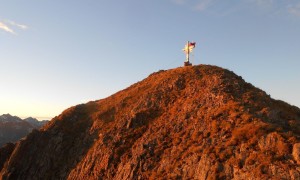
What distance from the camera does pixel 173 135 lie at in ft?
138

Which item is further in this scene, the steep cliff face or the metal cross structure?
the metal cross structure

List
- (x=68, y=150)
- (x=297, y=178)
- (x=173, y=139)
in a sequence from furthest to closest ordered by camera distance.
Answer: (x=68, y=150), (x=173, y=139), (x=297, y=178)

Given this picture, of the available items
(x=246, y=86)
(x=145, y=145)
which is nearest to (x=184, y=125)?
(x=145, y=145)

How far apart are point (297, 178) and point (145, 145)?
63.2 feet

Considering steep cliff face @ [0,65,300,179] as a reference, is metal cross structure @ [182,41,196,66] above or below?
above

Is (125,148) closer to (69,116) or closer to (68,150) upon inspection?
(68,150)

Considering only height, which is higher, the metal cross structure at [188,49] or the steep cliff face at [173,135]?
the metal cross structure at [188,49]

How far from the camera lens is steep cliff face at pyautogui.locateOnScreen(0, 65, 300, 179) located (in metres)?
31.7

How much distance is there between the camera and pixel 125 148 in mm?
45094

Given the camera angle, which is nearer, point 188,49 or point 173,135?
point 173,135

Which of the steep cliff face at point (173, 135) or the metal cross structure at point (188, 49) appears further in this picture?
the metal cross structure at point (188, 49)

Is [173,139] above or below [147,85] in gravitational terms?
below

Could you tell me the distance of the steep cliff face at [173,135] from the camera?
31719 mm


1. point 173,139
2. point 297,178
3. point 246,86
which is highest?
point 246,86
